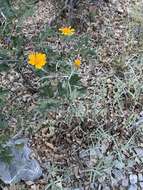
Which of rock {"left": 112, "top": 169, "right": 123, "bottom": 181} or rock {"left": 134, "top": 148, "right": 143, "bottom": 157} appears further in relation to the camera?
rock {"left": 134, "top": 148, "right": 143, "bottom": 157}

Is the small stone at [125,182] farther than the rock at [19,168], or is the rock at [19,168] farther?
the small stone at [125,182]

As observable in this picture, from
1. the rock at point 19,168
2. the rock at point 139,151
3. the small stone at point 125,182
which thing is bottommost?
the small stone at point 125,182

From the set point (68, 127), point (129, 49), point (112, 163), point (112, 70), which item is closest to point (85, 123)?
point (68, 127)

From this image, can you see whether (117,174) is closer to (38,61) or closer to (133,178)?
(133,178)

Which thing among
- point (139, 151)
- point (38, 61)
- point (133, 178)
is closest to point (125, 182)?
point (133, 178)

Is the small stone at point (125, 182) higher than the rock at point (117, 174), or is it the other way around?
the rock at point (117, 174)

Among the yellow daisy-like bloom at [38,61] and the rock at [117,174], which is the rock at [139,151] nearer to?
the rock at [117,174]

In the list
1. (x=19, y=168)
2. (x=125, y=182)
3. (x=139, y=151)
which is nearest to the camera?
(x=19, y=168)

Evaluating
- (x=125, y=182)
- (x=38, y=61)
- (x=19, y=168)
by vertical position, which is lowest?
(x=125, y=182)

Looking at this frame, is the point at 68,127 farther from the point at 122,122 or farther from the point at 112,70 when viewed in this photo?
the point at 112,70

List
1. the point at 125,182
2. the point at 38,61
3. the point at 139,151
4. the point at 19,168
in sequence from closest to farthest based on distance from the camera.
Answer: the point at 38,61
the point at 19,168
the point at 125,182
the point at 139,151

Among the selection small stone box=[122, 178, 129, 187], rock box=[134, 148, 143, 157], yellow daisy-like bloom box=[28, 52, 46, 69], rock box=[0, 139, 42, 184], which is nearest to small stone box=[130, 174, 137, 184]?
small stone box=[122, 178, 129, 187]

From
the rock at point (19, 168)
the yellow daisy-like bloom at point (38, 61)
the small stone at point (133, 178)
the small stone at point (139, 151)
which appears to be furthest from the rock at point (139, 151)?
the yellow daisy-like bloom at point (38, 61)

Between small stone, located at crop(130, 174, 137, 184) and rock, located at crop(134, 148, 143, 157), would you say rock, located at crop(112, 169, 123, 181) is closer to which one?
small stone, located at crop(130, 174, 137, 184)
